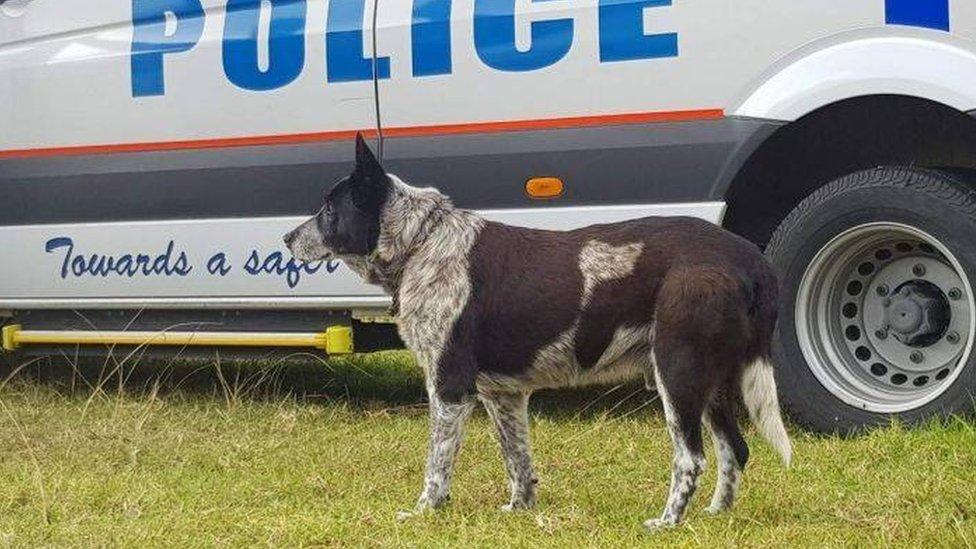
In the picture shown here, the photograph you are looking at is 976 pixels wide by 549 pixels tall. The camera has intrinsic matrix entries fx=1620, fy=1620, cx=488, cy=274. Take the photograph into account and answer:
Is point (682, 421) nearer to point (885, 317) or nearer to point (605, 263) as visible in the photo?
point (605, 263)

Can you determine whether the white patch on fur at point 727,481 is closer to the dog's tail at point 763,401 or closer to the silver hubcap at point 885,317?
the dog's tail at point 763,401

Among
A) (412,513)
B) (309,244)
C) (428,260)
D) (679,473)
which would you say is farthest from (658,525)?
(309,244)

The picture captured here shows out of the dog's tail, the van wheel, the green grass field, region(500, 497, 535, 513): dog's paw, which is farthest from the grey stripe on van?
region(500, 497, 535, 513): dog's paw

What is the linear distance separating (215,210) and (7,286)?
1212 millimetres

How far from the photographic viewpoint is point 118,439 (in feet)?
20.2

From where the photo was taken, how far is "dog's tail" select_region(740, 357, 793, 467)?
4.58 metres

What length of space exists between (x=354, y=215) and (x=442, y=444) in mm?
760

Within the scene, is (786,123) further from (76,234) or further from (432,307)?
(76,234)

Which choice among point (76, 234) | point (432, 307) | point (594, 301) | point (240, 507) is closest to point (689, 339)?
point (594, 301)

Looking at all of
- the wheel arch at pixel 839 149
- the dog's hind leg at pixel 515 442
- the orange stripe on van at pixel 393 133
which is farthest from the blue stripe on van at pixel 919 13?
the dog's hind leg at pixel 515 442

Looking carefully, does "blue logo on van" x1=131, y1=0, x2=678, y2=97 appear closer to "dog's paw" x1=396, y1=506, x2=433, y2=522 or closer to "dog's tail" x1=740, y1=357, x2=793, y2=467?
"dog's tail" x1=740, y1=357, x2=793, y2=467

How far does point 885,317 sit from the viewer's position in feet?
18.9

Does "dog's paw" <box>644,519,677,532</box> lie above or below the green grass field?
above

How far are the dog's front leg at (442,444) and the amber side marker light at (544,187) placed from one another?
4.95 ft
